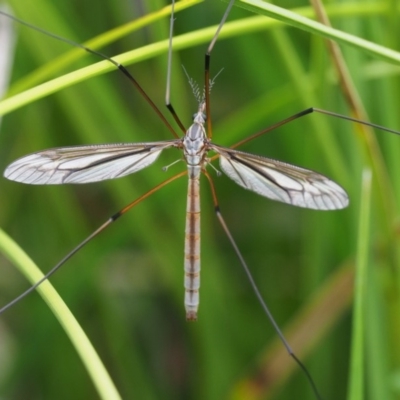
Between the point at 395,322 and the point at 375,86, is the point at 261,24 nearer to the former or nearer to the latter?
the point at 375,86

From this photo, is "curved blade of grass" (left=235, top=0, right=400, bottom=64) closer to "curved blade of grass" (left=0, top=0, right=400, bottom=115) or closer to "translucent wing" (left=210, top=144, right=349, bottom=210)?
"curved blade of grass" (left=0, top=0, right=400, bottom=115)

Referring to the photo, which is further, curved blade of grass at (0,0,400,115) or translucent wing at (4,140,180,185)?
translucent wing at (4,140,180,185)

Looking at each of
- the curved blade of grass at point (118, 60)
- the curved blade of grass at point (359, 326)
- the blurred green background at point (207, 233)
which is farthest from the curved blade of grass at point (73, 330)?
the blurred green background at point (207, 233)

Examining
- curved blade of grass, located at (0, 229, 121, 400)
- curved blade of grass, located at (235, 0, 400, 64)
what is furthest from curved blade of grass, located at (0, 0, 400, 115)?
curved blade of grass, located at (0, 229, 121, 400)

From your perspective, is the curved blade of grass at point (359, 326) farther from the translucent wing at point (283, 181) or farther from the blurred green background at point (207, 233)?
the blurred green background at point (207, 233)

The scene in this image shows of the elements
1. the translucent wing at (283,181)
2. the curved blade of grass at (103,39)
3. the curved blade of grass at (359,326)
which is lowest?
the curved blade of grass at (359,326)

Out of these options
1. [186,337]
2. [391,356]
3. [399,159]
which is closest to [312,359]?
[391,356]

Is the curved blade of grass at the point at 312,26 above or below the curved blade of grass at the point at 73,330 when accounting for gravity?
above
